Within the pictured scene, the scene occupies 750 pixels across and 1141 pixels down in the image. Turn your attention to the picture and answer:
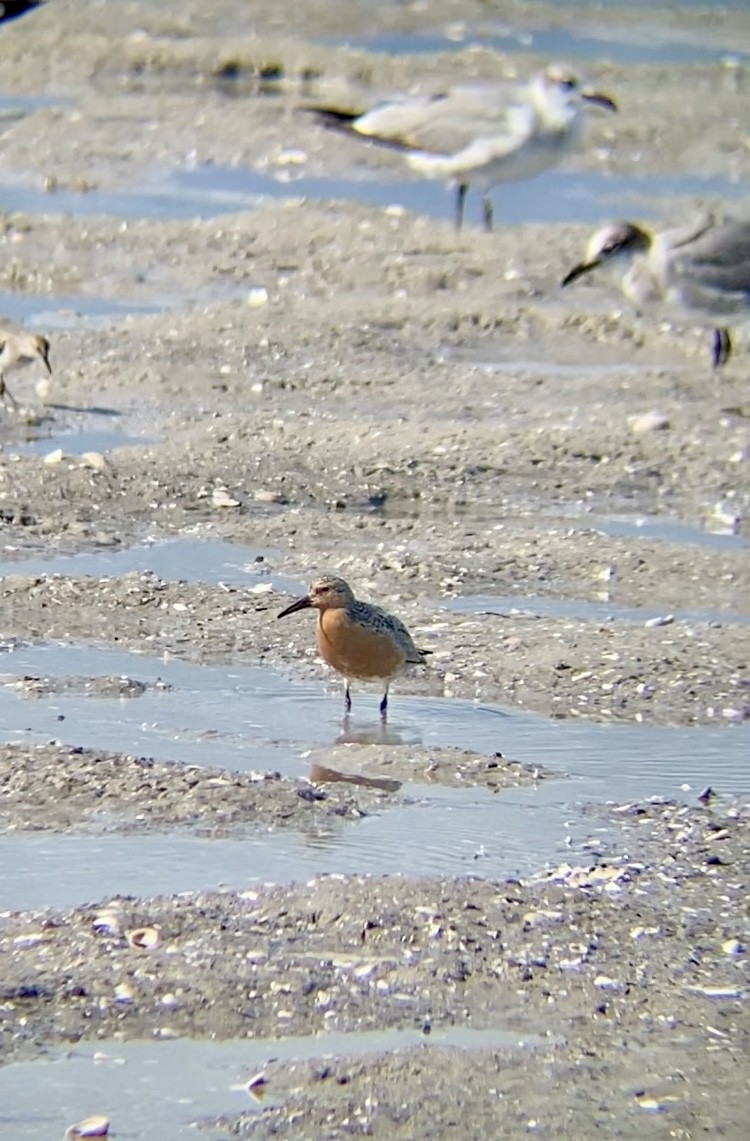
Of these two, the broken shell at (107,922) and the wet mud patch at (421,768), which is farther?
the wet mud patch at (421,768)

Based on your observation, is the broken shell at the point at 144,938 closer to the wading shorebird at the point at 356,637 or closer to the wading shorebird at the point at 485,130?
the wading shorebird at the point at 356,637

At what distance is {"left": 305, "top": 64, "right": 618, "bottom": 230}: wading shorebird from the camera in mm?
15461

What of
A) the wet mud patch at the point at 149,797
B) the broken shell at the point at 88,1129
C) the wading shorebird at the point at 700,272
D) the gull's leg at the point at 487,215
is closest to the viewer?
the broken shell at the point at 88,1129

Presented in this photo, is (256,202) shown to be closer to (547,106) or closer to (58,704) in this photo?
(547,106)

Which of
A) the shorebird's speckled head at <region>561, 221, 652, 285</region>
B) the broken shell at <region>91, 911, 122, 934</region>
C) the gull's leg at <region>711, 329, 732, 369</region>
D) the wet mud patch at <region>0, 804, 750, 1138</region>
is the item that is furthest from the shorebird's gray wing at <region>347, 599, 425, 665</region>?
the shorebird's speckled head at <region>561, 221, 652, 285</region>

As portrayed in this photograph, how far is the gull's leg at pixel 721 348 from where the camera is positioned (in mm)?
12655

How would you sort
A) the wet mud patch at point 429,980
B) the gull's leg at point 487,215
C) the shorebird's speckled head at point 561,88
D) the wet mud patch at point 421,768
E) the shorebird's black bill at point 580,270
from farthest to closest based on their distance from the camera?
the shorebird's speckled head at point 561,88
the gull's leg at point 487,215
the shorebird's black bill at point 580,270
the wet mud patch at point 421,768
the wet mud patch at point 429,980

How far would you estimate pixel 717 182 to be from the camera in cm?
1733

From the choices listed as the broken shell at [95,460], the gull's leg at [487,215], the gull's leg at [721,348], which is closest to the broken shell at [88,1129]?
the broken shell at [95,460]

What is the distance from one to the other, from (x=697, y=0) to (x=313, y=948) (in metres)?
19.4

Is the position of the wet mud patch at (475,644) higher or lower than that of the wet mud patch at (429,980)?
lower

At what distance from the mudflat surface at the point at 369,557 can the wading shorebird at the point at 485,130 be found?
0.41 meters

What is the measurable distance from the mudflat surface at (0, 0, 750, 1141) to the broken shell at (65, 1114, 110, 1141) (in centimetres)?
5

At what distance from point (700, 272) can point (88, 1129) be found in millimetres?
8899
